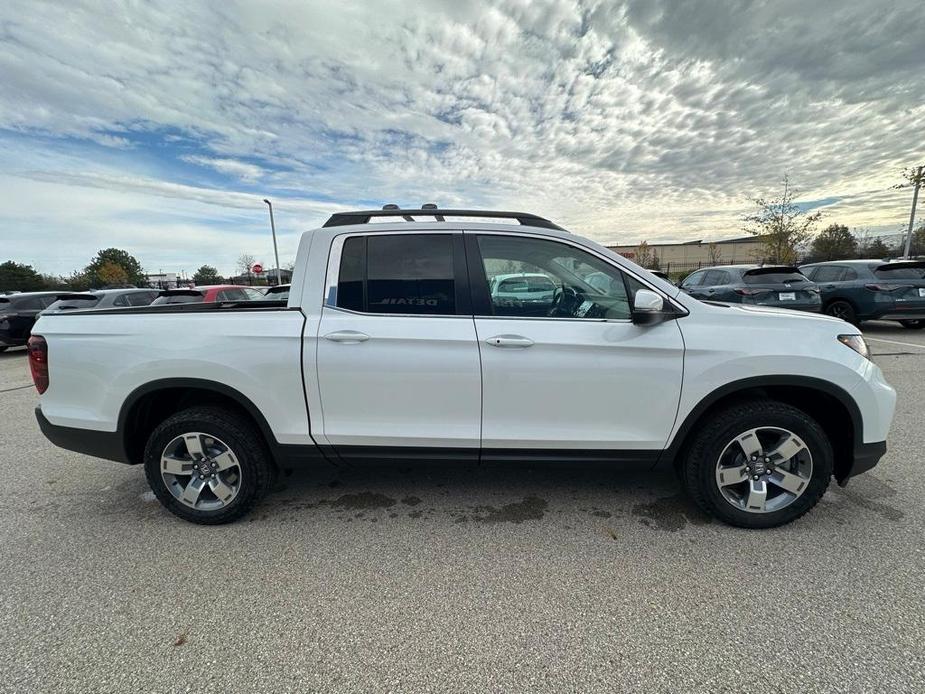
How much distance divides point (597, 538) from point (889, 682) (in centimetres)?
125

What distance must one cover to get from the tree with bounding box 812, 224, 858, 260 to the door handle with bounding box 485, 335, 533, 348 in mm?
51365

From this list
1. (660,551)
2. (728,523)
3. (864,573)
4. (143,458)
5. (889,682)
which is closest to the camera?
(889,682)

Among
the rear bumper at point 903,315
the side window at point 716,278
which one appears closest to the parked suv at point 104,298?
the side window at point 716,278

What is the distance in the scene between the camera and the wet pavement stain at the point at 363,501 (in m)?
2.97

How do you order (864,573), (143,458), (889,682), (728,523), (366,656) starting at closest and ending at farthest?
(889,682), (366,656), (864,573), (728,523), (143,458)

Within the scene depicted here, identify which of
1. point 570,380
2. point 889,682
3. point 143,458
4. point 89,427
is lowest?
point 889,682

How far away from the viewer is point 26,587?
2256 mm

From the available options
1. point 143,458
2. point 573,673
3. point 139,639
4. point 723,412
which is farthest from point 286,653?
point 723,412

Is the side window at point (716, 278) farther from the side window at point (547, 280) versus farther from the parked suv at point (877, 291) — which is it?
the side window at point (547, 280)

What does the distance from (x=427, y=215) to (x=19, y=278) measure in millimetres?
67934

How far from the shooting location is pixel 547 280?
2.70 meters

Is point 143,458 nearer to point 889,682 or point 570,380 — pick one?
point 570,380

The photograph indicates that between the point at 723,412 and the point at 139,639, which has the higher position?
the point at 723,412

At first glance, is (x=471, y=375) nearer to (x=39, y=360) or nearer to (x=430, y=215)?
(x=430, y=215)
